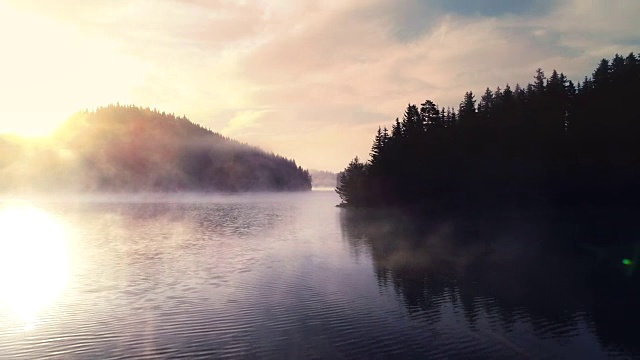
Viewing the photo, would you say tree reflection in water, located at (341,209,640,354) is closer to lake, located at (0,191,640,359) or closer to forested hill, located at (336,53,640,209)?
lake, located at (0,191,640,359)

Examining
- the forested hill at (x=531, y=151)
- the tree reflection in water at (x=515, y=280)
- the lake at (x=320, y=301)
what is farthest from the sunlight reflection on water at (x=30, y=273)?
the forested hill at (x=531, y=151)

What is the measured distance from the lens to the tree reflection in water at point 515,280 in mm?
29484

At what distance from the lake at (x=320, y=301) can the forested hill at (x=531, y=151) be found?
45563 millimetres

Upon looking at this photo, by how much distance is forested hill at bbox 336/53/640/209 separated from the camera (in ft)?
330

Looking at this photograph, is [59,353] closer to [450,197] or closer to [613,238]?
[613,238]

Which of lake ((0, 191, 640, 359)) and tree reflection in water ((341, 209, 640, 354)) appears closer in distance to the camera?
lake ((0, 191, 640, 359))

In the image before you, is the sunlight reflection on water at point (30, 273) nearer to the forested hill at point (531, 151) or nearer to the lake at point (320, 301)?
the lake at point (320, 301)

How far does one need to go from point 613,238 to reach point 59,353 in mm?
68602

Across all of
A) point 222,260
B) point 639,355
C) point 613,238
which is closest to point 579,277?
point 639,355

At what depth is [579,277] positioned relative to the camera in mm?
43094

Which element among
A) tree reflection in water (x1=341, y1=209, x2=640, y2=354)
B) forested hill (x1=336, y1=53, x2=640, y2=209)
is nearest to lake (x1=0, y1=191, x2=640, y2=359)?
tree reflection in water (x1=341, y1=209, x2=640, y2=354)

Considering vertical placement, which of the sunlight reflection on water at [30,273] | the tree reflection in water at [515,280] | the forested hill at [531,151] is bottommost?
the tree reflection in water at [515,280]

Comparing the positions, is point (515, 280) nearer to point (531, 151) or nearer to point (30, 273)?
point (30, 273)

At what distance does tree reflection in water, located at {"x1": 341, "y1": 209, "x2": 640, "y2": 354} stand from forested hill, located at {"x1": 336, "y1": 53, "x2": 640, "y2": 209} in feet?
98.5
